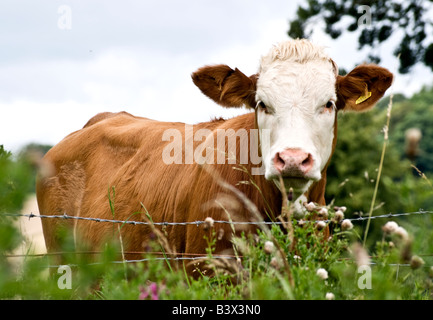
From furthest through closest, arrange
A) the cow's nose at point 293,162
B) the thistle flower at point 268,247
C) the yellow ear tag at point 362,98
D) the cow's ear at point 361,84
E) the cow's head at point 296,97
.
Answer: the yellow ear tag at point 362,98 → the cow's ear at point 361,84 → the cow's head at point 296,97 → the cow's nose at point 293,162 → the thistle flower at point 268,247

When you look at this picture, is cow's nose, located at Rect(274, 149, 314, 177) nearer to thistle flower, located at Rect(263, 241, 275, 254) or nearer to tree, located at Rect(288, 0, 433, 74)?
thistle flower, located at Rect(263, 241, 275, 254)

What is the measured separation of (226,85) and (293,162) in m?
1.34

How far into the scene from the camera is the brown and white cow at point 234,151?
11.8 feet

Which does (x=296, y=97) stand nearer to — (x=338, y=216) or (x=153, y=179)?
(x=338, y=216)

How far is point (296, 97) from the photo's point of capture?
12.1 feet

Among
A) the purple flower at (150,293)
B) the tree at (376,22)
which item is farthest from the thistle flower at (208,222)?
the tree at (376,22)

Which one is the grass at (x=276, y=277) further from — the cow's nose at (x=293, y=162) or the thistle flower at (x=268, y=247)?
the cow's nose at (x=293, y=162)

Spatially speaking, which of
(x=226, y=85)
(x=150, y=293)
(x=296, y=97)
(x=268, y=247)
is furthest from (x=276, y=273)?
(x=226, y=85)

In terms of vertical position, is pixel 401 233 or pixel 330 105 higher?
pixel 330 105

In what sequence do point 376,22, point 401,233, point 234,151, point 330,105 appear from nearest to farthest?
point 401,233
point 330,105
point 234,151
point 376,22

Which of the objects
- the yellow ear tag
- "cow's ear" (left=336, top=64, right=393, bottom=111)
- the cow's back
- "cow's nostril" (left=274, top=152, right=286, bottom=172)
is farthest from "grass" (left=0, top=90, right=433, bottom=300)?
the yellow ear tag

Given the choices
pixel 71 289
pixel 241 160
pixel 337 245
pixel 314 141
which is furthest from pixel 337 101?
pixel 71 289

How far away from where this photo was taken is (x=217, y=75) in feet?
14.0

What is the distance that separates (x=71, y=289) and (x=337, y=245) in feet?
4.71
